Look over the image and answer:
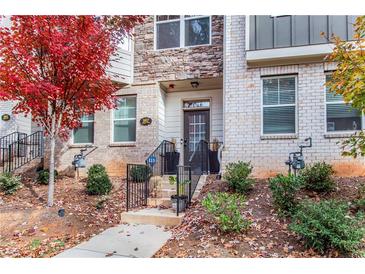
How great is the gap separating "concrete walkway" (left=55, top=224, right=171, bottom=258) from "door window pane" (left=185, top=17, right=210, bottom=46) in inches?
208

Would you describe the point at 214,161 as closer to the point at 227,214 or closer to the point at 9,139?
the point at 227,214

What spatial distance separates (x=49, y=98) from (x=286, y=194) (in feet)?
15.4

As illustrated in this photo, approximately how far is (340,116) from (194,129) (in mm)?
3900

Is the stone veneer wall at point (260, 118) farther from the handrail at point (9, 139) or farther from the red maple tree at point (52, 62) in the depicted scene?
the handrail at point (9, 139)

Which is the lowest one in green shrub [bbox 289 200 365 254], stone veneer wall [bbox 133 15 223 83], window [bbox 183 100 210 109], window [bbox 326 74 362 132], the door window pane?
green shrub [bbox 289 200 365 254]

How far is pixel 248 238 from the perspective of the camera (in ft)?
13.6

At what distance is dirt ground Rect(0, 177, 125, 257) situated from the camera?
4.50 m

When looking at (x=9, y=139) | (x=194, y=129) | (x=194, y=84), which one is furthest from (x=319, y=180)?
(x=9, y=139)

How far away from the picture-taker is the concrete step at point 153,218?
5.13 metres

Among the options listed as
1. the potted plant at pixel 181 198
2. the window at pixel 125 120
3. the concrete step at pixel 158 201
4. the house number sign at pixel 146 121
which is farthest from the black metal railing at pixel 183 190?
the window at pixel 125 120

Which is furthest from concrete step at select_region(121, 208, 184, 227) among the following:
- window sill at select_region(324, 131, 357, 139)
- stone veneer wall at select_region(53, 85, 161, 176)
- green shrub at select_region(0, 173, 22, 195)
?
window sill at select_region(324, 131, 357, 139)

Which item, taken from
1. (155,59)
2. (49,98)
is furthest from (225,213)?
(155,59)

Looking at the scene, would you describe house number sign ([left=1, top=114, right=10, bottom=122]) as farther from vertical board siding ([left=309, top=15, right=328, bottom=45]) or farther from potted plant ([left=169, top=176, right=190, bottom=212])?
vertical board siding ([left=309, top=15, right=328, bottom=45])
